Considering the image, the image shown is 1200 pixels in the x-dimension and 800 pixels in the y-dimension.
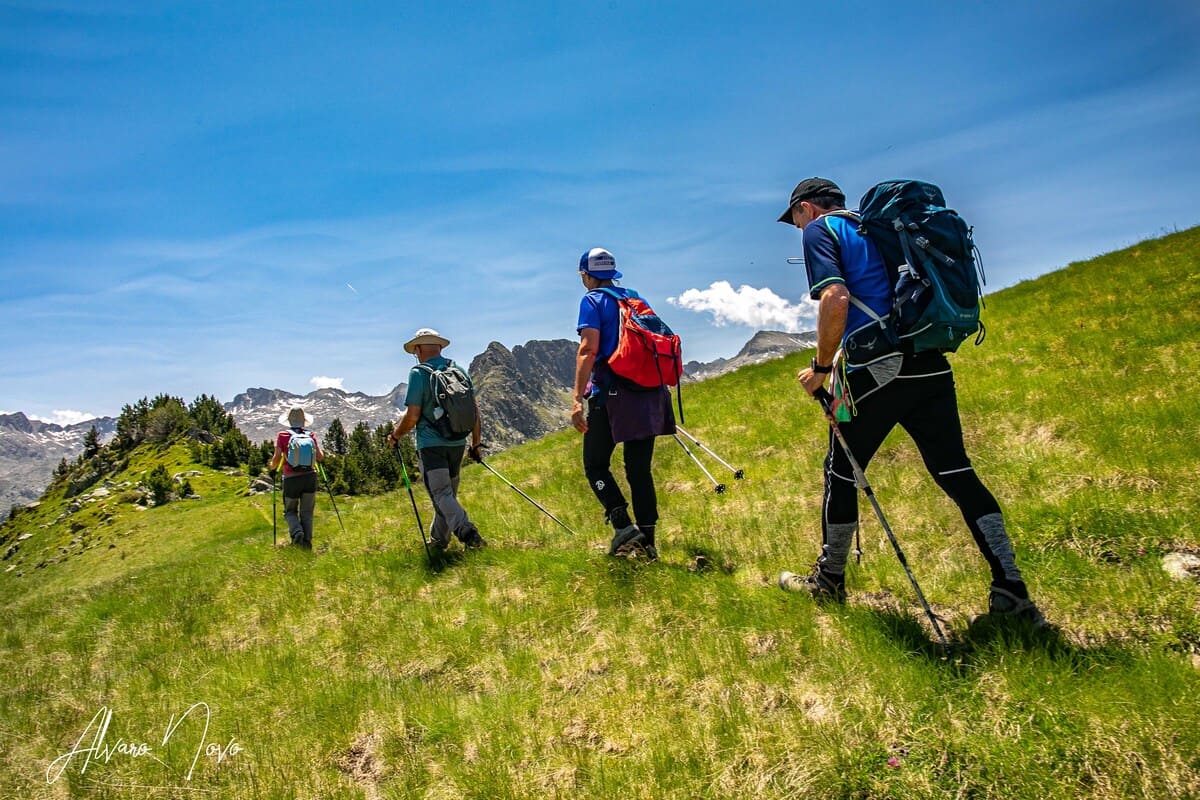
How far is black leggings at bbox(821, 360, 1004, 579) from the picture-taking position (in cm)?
467

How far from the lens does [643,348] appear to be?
22.7 ft

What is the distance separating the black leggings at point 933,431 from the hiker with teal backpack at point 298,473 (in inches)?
464

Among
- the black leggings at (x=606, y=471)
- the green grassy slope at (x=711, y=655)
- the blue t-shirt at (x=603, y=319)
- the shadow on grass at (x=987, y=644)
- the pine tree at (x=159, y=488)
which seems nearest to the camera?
the green grassy slope at (x=711, y=655)

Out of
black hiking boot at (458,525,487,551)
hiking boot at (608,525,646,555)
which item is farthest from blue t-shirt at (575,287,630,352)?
black hiking boot at (458,525,487,551)

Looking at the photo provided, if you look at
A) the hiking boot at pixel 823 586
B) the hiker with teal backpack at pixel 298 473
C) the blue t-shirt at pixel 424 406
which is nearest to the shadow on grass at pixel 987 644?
the hiking boot at pixel 823 586

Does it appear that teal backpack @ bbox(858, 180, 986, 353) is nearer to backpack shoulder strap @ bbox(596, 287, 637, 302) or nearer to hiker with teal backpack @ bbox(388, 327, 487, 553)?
backpack shoulder strap @ bbox(596, 287, 637, 302)

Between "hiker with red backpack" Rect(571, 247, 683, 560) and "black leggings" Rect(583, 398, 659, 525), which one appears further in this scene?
"black leggings" Rect(583, 398, 659, 525)

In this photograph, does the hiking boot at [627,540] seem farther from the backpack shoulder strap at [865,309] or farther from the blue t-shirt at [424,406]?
the backpack shoulder strap at [865,309]

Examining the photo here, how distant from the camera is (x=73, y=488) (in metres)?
44.4

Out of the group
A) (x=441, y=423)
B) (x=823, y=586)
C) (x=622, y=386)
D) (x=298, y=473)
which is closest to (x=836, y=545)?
(x=823, y=586)

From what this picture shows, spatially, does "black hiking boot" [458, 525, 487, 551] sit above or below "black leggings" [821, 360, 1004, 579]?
below

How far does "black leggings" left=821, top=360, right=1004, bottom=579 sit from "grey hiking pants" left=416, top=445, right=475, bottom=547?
18.3 feet

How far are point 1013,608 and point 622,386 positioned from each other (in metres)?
3.97

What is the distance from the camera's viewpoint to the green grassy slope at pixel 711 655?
3.36 meters
